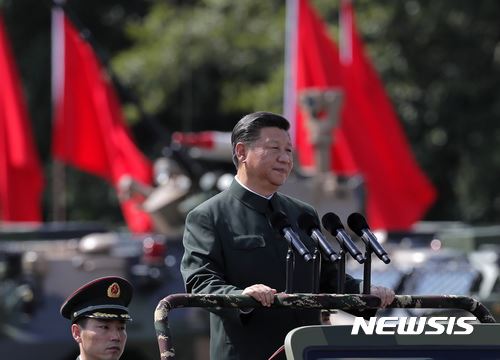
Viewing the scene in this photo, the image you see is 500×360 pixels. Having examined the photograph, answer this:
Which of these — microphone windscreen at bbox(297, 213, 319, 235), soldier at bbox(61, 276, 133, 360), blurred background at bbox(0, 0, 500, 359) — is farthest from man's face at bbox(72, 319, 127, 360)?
blurred background at bbox(0, 0, 500, 359)

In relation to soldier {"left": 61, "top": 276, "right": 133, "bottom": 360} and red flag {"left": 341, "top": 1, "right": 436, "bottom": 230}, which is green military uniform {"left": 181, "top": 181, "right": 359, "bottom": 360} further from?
red flag {"left": 341, "top": 1, "right": 436, "bottom": 230}

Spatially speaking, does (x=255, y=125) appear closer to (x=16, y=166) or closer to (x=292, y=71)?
(x=292, y=71)

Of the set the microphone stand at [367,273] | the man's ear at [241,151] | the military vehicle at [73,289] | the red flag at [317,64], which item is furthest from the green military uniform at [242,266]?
the red flag at [317,64]

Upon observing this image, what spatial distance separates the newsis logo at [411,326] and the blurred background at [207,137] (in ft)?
26.8

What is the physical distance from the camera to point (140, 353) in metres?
13.0

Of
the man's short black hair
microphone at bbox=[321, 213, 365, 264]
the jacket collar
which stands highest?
the man's short black hair

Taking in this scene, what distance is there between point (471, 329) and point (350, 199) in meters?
9.72

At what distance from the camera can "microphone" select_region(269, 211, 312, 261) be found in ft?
16.0

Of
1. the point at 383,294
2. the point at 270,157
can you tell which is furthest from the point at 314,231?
the point at 270,157

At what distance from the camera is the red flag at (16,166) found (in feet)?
63.7

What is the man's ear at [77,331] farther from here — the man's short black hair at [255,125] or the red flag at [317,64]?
the red flag at [317,64]

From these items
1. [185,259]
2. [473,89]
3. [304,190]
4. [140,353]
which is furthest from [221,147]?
[185,259]

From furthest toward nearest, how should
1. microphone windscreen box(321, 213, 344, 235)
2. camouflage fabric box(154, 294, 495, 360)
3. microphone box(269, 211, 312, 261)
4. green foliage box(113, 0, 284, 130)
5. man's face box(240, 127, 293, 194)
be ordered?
green foliage box(113, 0, 284, 130) < man's face box(240, 127, 293, 194) < microphone windscreen box(321, 213, 344, 235) < microphone box(269, 211, 312, 261) < camouflage fabric box(154, 294, 495, 360)

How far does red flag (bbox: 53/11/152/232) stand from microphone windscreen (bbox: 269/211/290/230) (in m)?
13.5
